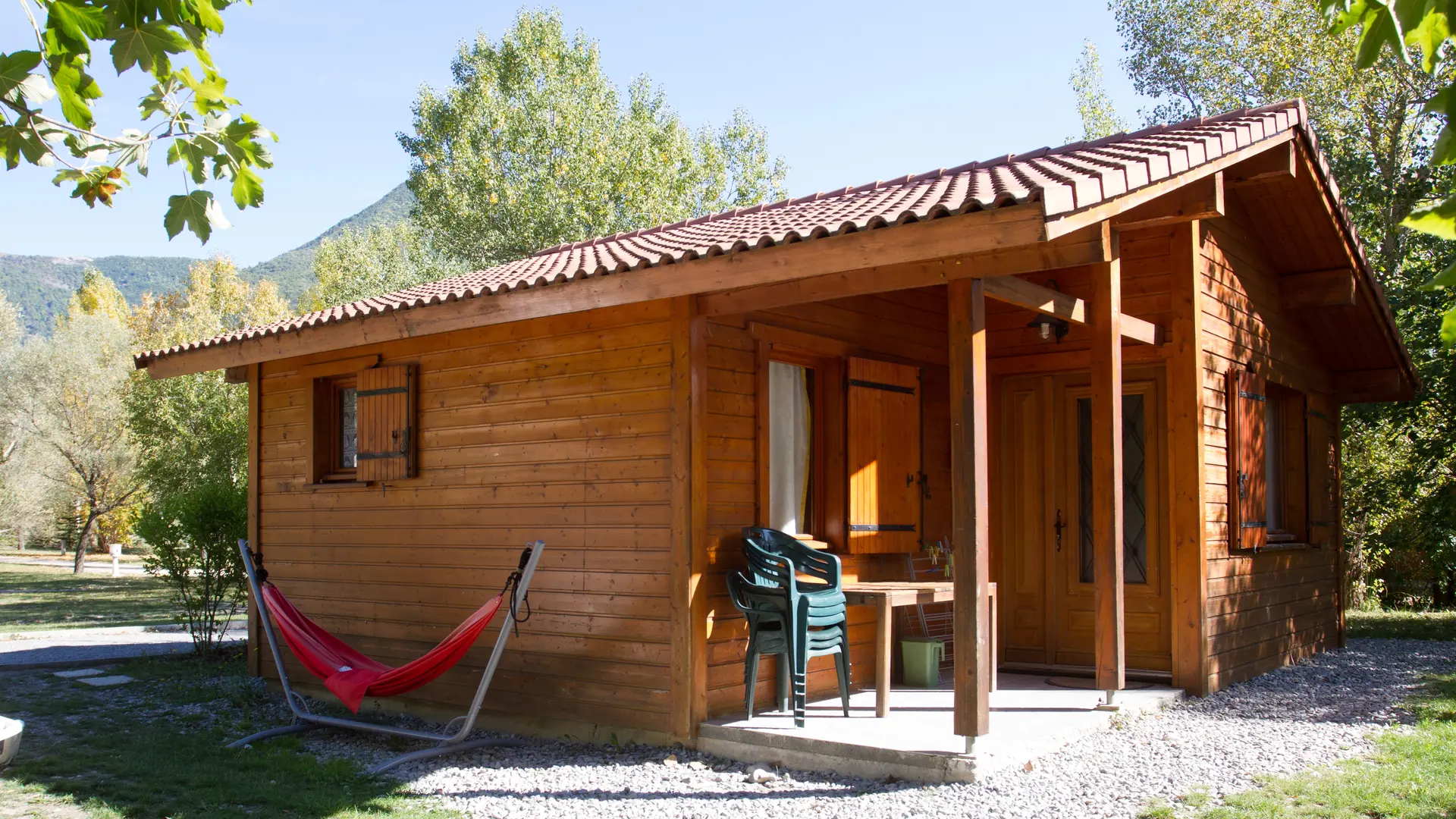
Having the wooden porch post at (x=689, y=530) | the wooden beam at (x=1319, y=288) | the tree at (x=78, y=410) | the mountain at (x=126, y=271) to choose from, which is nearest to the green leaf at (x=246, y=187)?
the wooden porch post at (x=689, y=530)

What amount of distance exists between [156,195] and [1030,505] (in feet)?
19.2

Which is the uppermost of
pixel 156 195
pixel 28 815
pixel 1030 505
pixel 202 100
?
pixel 202 100

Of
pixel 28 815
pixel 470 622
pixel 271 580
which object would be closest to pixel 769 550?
pixel 470 622

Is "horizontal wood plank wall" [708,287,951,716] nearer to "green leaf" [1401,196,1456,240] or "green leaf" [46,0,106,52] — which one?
"green leaf" [46,0,106,52]

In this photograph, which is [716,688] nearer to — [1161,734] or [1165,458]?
[1161,734]

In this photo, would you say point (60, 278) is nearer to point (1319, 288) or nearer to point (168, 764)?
point (168, 764)

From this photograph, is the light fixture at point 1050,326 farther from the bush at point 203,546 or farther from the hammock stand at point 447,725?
the bush at point 203,546

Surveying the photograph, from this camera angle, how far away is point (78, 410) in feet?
84.0

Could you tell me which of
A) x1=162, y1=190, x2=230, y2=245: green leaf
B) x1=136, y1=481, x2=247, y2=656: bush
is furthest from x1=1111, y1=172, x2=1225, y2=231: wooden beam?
x1=136, y1=481, x2=247, y2=656: bush

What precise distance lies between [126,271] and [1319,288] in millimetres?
117893

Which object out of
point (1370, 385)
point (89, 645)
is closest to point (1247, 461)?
point (1370, 385)

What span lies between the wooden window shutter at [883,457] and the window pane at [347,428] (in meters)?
3.64

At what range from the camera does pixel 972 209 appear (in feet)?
14.3

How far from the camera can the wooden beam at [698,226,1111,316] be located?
488 centimetres
